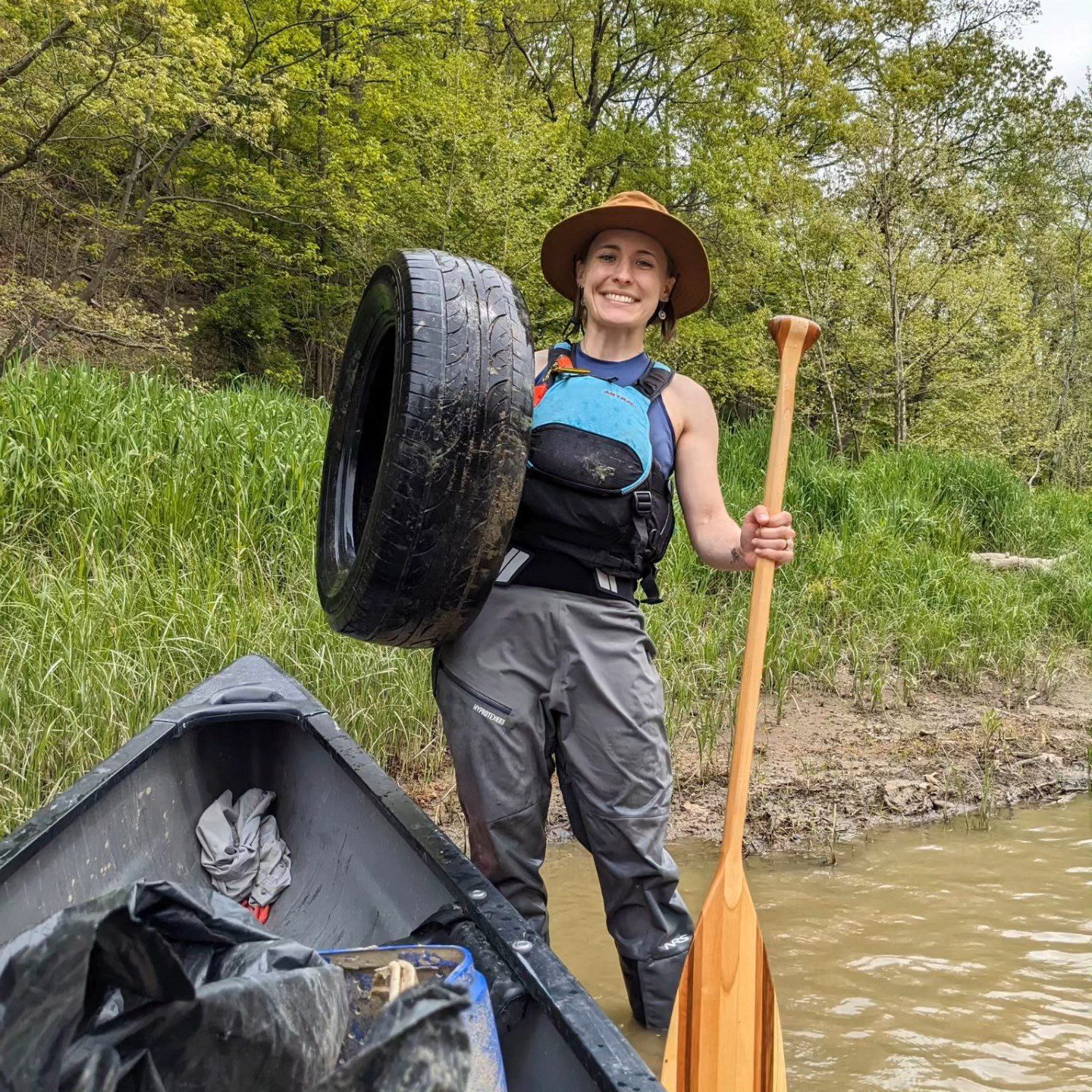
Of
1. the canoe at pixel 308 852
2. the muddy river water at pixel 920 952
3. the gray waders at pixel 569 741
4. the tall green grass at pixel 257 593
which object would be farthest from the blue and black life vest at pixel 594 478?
the tall green grass at pixel 257 593

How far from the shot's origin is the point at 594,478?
207cm

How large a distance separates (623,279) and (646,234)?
13 centimetres

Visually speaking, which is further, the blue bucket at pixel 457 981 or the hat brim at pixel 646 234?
the hat brim at pixel 646 234

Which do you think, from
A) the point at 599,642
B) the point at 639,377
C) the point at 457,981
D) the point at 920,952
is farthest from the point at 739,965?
the point at 639,377

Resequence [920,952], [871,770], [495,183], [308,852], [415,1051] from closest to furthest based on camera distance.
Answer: [415,1051] → [308,852] → [920,952] → [871,770] → [495,183]

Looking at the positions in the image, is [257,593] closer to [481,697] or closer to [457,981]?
[481,697]

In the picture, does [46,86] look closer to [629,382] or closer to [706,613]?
[706,613]

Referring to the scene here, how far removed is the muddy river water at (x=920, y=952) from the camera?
2.35m

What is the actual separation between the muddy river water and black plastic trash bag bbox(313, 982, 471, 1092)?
1546 mm

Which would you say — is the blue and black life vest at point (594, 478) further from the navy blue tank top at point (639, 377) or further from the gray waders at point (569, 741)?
the gray waders at point (569, 741)

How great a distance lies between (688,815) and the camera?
3.89 m

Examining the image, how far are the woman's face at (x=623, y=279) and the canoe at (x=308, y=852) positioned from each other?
1241 mm

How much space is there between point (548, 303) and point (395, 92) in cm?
308

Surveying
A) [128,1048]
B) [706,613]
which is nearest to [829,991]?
[128,1048]
